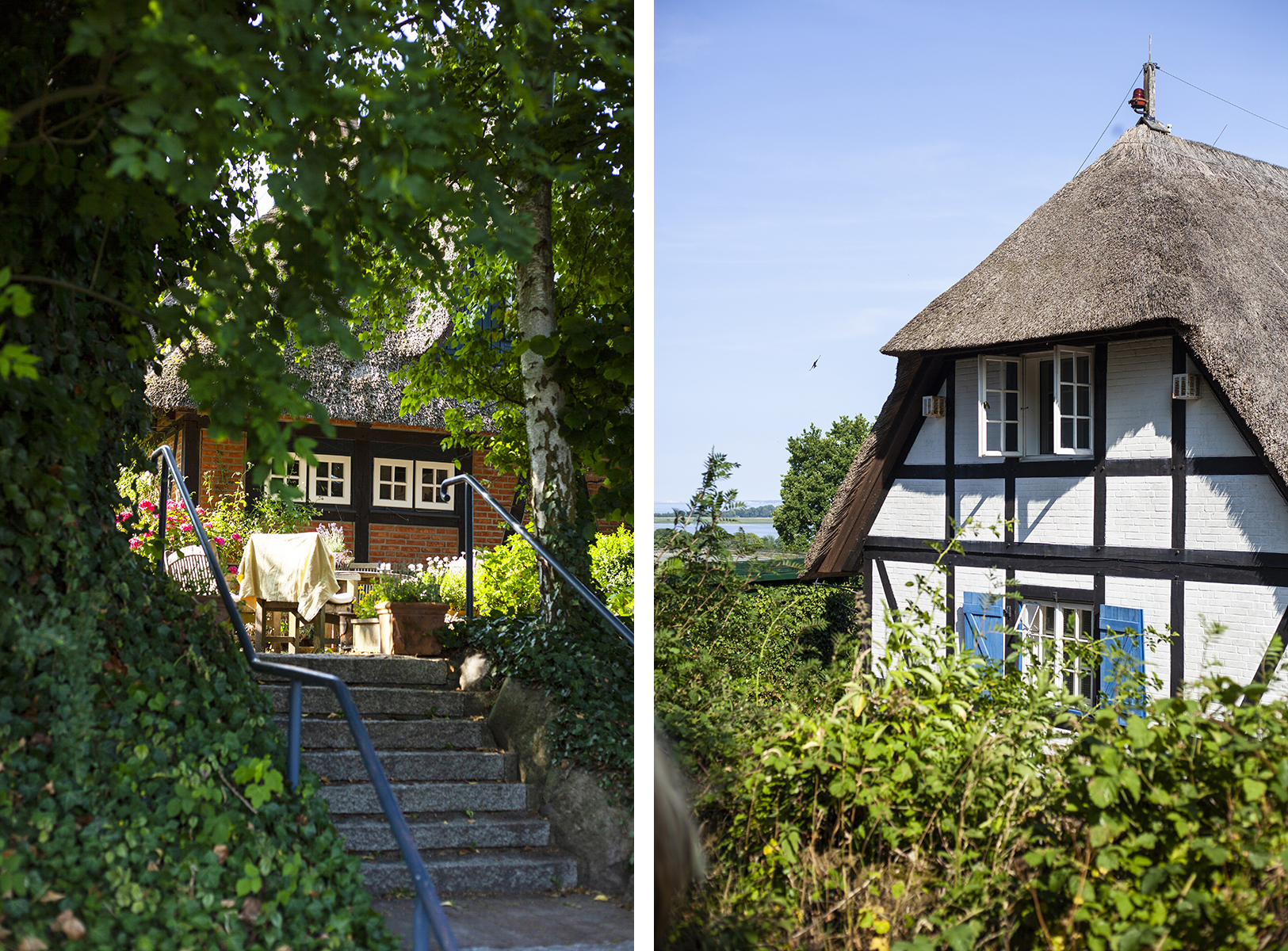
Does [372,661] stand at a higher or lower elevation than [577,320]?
lower

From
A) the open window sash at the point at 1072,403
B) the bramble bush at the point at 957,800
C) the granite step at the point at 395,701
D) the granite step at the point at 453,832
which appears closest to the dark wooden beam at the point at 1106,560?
the bramble bush at the point at 957,800

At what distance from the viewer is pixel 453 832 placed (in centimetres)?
363

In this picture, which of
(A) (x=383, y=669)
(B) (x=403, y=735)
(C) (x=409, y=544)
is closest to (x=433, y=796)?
(B) (x=403, y=735)

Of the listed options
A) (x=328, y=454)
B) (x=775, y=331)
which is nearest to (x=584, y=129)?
(x=775, y=331)

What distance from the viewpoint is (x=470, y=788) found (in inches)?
151

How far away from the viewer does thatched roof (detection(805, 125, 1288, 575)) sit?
205cm

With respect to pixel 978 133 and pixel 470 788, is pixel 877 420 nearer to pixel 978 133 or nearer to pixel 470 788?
pixel 978 133

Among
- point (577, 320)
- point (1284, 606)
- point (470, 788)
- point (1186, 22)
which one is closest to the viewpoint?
point (1284, 606)

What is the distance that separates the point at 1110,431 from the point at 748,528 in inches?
39.8

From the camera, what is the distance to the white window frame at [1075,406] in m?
2.10

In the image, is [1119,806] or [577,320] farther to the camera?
[577,320]

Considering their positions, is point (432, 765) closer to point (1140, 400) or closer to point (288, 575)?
point (288, 575)

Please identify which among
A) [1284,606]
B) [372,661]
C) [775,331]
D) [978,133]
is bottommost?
[372,661]

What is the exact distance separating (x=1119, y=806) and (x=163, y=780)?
2211 millimetres
